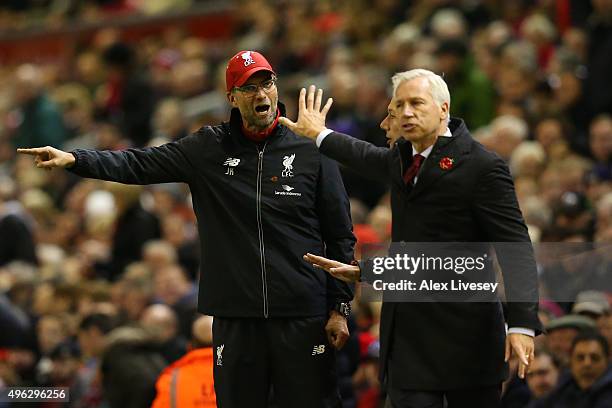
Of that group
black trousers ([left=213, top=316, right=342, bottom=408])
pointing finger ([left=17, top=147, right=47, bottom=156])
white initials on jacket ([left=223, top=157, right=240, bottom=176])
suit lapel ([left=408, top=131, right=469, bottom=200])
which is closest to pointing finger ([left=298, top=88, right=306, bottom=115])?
white initials on jacket ([left=223, top=157, right=240, bottom=176])

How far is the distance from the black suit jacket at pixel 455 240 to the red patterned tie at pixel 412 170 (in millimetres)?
29

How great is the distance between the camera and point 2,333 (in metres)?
11.4

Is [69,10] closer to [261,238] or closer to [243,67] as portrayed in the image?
[243,67]

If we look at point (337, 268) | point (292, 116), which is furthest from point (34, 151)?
point (292, 116)

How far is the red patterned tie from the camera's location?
6.17 meters

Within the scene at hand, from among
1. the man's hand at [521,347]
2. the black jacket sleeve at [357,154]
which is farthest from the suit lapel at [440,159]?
the man's hand at [521,347]

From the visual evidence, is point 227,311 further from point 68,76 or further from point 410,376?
point 68,76

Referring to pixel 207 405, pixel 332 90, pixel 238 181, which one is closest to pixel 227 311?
pixel 238 181

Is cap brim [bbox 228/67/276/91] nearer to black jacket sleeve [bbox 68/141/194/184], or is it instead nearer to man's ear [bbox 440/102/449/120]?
black jacket sleeve [bbox 68/141/194/184]

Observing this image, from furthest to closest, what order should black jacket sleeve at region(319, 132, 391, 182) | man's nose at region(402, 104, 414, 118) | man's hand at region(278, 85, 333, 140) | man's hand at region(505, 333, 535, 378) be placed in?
1. man's hand at region(278, 85, 333, 140)
2. black jacket sleeve at region(319, 132, 391, 182)
3. man's nose at region(402, 104, 414, 118)
4. man's hand at region(505, 333, 535, 378)

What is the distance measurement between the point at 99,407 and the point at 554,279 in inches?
128

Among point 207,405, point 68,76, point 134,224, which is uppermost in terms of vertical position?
point 68,76

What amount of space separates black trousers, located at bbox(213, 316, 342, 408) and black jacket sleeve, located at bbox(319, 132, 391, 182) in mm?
754

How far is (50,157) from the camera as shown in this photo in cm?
639
